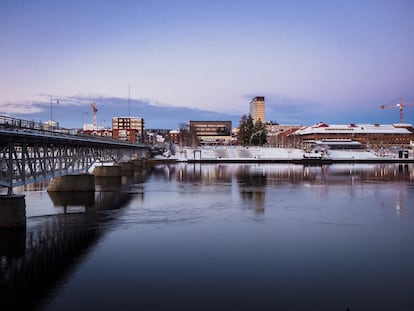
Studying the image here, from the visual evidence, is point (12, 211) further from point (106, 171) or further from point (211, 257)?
point (106, 171)

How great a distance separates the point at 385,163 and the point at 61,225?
13360 centimetres

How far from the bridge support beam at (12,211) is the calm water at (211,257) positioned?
48.2 inches

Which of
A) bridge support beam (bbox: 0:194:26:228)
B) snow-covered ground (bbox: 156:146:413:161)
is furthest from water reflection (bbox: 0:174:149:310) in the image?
snow-covered ground (bbox: 156:146:413:161)

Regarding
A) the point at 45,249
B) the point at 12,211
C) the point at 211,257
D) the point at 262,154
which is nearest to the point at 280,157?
the point at 262,154

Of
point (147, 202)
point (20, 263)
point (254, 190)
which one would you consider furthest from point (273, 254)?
point (254, 190)

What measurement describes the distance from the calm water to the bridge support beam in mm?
1224

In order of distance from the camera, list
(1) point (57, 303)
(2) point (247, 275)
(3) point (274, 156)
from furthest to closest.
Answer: (3) point (274, 156) → (2) point (247, 275) → (1) point (57, 303)

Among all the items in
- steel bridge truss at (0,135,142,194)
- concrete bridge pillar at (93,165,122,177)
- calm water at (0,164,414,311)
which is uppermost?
steel bridge truss at (0,135,142,194)

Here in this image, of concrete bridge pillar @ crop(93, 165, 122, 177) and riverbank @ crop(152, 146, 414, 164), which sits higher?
riverbank @ crop(152, 146, 414, 164)

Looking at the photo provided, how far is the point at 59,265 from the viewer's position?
973 inches

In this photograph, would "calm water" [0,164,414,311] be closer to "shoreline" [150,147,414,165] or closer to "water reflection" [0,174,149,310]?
"water reflection" [0,174,149,310]

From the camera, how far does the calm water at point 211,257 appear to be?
19812 millimetres

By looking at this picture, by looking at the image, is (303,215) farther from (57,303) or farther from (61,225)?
(57,303)

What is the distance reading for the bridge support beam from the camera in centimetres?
3122
